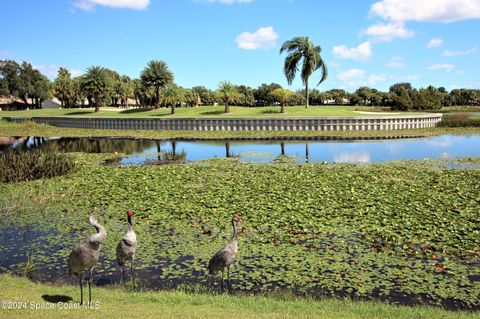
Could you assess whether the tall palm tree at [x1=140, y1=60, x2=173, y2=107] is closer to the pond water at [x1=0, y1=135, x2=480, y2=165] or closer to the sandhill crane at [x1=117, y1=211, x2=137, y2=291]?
the pond water at [x1=0, y1=135, x2=480, y2=165]

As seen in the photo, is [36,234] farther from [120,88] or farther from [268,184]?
[120,88]

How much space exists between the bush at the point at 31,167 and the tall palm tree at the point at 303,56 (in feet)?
159

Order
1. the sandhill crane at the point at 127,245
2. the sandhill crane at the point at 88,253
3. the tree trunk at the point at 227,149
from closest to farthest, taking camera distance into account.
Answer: the sandhill crane at the point at 88,253 → the sandhill crane at the point at 127,245 → the tree trunk at the point at 227,149

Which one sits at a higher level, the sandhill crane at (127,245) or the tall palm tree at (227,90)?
the tall palm tree at (227,90)

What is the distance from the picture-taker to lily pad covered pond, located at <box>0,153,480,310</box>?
10.8 meters

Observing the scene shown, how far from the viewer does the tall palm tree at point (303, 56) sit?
2648 inches

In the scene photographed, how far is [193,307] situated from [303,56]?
63.2 metres

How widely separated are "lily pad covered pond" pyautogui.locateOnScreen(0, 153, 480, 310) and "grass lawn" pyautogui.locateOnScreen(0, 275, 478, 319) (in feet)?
3.09

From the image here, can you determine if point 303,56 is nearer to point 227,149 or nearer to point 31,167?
point 227,149

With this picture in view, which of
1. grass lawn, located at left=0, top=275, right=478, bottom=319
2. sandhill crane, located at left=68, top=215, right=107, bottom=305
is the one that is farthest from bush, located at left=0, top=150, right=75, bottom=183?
sandhill crane, located at left=68, top=215, right=107, bottom=305

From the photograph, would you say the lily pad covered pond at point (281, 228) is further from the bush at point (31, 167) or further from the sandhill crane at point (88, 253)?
the sandhill crane at point (88, 253)

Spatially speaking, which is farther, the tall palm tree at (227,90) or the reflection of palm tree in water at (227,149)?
the tall palm tree at (227,90)

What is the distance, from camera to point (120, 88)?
418 feet

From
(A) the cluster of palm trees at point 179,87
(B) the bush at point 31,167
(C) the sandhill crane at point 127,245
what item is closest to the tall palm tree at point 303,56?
(A) the cluster of palm trees at point 179,87
